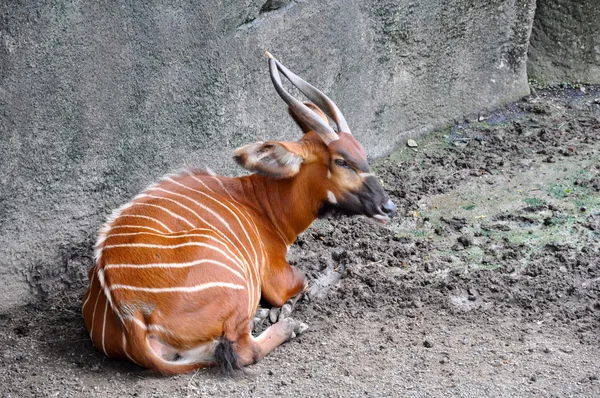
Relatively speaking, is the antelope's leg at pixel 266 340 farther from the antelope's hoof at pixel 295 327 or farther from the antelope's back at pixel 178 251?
the antelope's back at pixel 178 251

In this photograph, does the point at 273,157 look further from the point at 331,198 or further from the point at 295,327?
the point at 295,327

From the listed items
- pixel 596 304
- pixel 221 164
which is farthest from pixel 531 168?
pixel 221 164

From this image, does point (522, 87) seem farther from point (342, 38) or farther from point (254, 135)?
point (254, 135)

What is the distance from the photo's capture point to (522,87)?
21.3ft

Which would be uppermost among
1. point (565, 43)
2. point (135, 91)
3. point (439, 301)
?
point (135, 91)

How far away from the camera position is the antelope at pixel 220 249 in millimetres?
3469

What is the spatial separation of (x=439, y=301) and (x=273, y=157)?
1077 millimetres

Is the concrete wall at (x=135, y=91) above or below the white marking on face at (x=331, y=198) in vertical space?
above

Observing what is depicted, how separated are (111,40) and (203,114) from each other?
0.70 m

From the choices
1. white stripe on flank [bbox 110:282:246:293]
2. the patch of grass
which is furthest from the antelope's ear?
the patch of grass

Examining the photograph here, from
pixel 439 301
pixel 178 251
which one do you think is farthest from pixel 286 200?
pixel 439 301

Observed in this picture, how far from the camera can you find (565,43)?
664 cm

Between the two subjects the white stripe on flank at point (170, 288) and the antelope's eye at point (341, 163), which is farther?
the antelope's eye at point (341, 163)

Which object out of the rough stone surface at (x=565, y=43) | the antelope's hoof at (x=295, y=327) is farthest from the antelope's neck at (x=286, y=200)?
the rough stone surface at (x=565, y=43)
